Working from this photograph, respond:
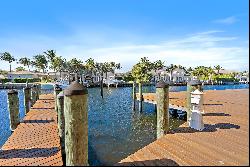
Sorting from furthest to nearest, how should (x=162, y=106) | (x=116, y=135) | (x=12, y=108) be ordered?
(x=116, y=135)
(x=12, y=108)
(x=162, y=106)

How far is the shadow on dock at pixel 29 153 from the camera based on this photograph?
969cm

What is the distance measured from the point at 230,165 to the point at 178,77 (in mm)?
131085

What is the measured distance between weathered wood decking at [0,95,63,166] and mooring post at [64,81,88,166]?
1.30m

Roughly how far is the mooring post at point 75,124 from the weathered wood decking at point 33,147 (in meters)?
1.30

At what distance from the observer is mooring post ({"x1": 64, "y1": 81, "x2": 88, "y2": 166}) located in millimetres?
7566

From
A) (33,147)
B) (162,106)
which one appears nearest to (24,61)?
(33,147)

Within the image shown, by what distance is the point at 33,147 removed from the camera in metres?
10.8

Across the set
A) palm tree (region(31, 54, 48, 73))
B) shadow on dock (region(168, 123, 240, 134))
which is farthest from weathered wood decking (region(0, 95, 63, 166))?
palm tree (region(31, 54, 48, 73))

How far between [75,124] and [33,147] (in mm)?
4154

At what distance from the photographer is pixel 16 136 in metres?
12.9

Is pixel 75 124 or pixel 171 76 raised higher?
pixel 171 76

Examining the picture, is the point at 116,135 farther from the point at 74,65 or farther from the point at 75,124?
the point at 74,65

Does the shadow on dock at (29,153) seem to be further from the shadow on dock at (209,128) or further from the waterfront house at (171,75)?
the waterfront house at (171,75)

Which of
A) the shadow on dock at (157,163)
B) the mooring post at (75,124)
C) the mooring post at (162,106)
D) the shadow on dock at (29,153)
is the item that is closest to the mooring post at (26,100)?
the shadow on dock at (29,153)
